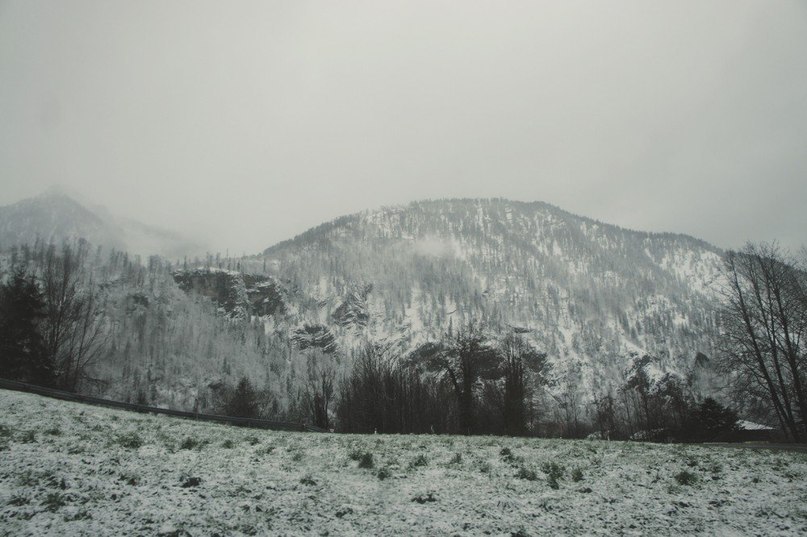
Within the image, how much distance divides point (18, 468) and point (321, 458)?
263 inches

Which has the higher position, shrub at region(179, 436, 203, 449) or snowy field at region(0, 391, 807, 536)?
shrub at region(179, 436, 203, 449)

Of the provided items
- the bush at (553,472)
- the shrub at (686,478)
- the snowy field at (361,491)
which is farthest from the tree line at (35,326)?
the shrub at (686,478)

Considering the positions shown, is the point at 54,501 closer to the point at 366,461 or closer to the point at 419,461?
the point at 366,461

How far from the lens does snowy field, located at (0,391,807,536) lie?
8.09 m

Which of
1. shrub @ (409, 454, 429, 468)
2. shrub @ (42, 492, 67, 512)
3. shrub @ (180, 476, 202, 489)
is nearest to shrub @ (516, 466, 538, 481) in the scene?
shrub @ (409, 454, 429, 468)

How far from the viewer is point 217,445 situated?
13.6 metres

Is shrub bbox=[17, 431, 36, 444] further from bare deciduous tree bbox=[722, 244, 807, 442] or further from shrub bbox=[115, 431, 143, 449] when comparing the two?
bare deciduous tree bbox=[722, 244, 807, 442]

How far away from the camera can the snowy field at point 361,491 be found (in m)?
8.09

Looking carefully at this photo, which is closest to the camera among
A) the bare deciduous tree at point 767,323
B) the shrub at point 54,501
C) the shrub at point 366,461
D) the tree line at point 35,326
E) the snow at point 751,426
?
the shrub at point 54,501

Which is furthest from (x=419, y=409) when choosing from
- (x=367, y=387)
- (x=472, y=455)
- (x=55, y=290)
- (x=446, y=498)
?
(x=446, y=498)

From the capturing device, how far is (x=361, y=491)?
10055 millimetres

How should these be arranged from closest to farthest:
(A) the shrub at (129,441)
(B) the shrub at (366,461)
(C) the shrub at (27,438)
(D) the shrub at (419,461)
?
(C) the shrub at (27,438), (A) the shrub at (129,441), (B) the shrub at (366,461), (D) the shrub at (419,461)

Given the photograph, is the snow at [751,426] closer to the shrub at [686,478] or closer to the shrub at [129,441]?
the shrub at [686,478]

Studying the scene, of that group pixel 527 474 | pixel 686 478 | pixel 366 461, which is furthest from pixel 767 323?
pixel 366 461
